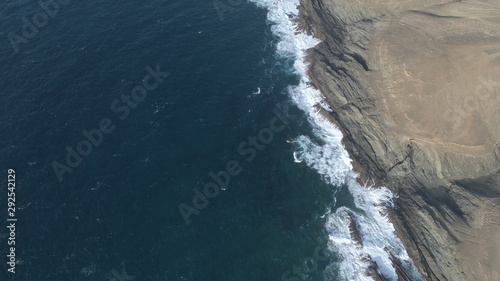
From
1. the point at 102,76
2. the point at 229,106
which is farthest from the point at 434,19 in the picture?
the point at 102,76

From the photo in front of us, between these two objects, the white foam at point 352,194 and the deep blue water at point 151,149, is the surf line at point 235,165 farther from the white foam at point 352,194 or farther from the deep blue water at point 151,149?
the white foam at point 352,194

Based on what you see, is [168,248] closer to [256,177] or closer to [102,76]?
[256,177]

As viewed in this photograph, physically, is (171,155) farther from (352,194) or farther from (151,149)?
(352,194)

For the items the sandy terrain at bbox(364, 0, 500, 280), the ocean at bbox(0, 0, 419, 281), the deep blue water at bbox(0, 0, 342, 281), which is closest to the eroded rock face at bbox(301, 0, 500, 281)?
the sandy terrain at bbox(364, 0, 500, 280)

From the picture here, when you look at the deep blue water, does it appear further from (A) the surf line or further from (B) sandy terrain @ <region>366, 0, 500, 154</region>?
(B) sandy terrain @ <region>366, 0, 500, 154</region>

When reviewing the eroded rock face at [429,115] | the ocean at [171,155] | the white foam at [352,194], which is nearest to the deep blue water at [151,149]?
the ocean at [171,155]
